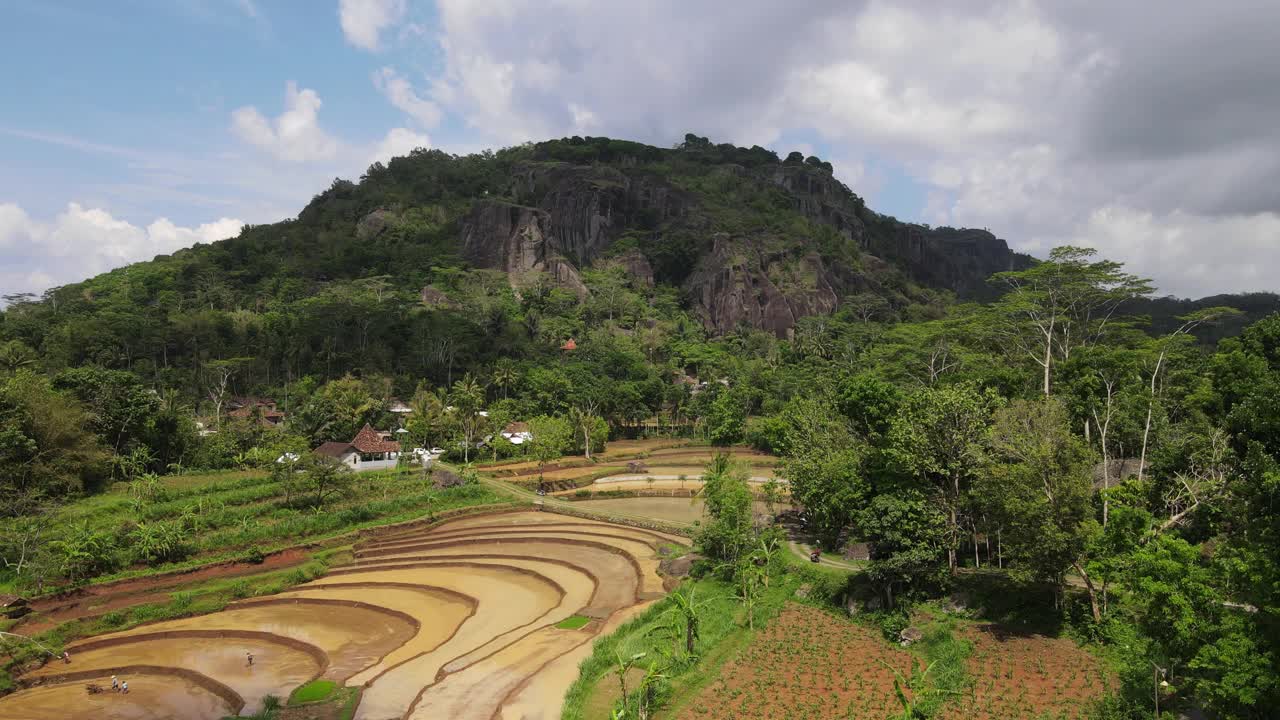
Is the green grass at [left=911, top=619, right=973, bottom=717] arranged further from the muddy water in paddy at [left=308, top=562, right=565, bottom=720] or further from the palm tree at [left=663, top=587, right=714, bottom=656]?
the muddy water in paddy at [left=308, top=562, right=565, bottom=720]

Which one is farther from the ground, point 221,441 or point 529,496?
point 221,441

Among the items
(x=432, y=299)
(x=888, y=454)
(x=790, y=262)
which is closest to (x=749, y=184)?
(x=790, y=262)

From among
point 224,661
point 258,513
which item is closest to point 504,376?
point 258,513

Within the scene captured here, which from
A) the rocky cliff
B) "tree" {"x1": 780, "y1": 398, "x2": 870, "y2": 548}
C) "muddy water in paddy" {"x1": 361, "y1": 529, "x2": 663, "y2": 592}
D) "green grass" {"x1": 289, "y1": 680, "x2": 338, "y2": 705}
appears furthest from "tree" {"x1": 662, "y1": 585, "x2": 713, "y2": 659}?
the rocky cliff

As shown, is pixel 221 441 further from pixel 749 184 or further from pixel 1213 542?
pixel 749 184

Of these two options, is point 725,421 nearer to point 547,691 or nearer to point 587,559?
point 587,559
